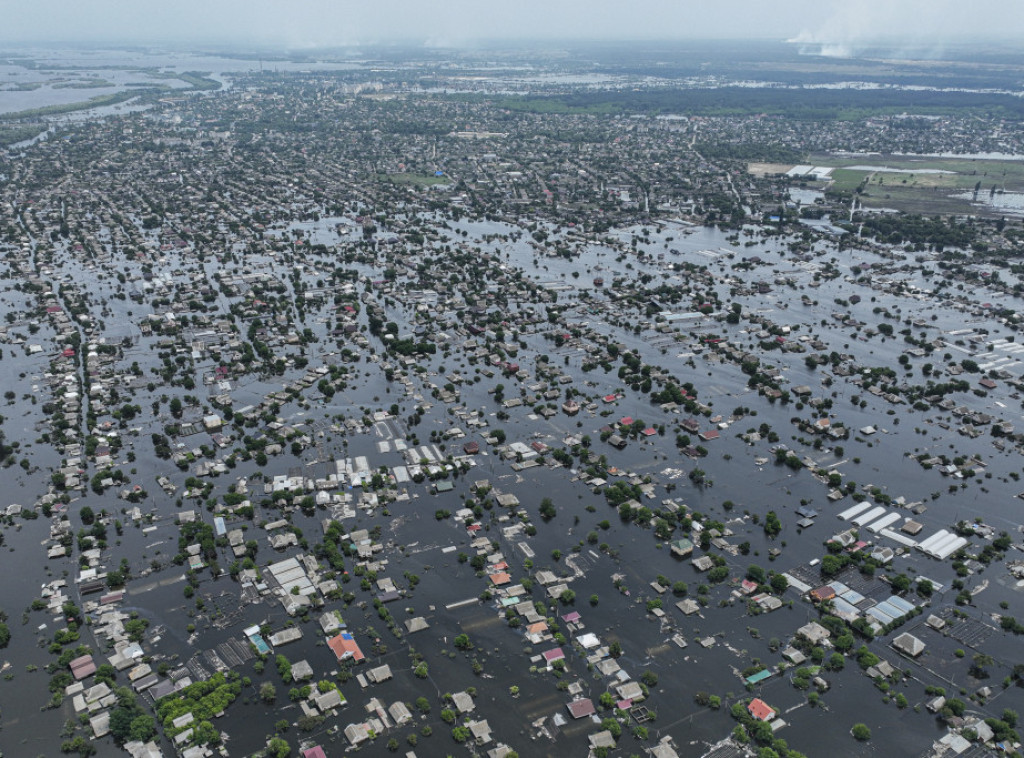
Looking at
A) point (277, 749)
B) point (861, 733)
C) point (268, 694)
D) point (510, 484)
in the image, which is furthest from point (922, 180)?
point (277, 749)

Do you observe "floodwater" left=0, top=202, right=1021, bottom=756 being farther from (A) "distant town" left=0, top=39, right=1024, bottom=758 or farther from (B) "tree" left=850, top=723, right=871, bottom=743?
(B) "tree" left=850, top=723, right=871, bottom=743

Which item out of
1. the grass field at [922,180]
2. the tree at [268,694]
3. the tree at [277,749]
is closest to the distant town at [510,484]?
the tree at [268,694]

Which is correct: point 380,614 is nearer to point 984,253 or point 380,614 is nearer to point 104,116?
point 984,253

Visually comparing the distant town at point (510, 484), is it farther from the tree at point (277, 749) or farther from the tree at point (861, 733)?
the tree at point (277, 749)

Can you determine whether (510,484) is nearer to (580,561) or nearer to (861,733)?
(580,561)

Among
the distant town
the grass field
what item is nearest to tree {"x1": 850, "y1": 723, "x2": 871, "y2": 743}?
the distant town
